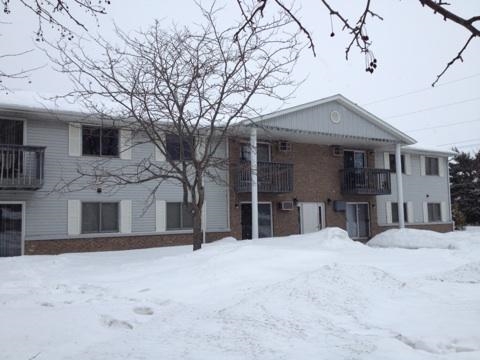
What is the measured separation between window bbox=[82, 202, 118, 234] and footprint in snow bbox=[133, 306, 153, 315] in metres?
10.3

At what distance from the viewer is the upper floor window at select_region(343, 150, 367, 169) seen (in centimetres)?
2462

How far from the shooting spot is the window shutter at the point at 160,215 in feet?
60.9

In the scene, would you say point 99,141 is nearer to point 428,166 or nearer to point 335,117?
point 335,117

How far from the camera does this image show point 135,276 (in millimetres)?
10125

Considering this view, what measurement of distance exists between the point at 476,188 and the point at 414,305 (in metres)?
33.4

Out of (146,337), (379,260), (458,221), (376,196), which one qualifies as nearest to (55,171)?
(379,260)

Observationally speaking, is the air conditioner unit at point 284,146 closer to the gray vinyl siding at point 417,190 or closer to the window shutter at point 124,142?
the gray vinyl siding at point 417,190

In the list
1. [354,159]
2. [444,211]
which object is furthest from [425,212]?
[354,159]

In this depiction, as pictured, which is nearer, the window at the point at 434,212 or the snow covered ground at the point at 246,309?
the snow covered ground at the point at 246,309

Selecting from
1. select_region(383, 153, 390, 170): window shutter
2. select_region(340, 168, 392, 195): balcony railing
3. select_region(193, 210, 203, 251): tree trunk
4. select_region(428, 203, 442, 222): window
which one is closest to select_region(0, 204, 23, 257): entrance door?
select_region(193, 210, 203, 251): tree trunk

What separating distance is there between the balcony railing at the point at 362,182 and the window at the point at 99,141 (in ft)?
36.8

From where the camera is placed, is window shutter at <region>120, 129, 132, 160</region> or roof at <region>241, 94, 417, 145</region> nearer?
window shutter at <region>120, 129, 132, 160</region>

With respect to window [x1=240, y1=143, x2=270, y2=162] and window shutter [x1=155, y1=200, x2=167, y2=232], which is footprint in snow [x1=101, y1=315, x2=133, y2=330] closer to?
window shutter [x1=155, y1=200, x2=167, y2=232]

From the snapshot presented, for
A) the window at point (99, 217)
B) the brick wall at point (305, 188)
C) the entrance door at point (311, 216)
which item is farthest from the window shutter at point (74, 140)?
the entrance door at point (311, 216)
